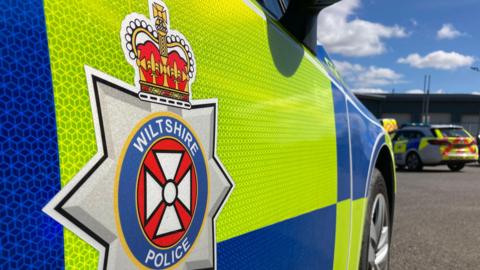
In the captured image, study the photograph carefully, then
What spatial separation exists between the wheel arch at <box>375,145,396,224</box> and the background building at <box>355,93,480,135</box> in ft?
135

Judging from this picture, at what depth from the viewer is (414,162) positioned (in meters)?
13.6

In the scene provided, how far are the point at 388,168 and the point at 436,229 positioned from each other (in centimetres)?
269

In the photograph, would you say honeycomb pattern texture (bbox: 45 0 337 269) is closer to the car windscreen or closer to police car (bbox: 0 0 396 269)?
police car (bbox: 0 0 396 269)

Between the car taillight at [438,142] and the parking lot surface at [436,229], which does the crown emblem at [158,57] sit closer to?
the parking lot surface at [436,229]

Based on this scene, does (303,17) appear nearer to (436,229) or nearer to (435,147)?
(436,229)

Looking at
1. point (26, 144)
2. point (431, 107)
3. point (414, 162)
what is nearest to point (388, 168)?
point (26, 144)

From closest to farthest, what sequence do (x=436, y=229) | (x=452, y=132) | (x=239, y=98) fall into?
(x=239, y=98), (x=436, y=229), (x=452, y=132)

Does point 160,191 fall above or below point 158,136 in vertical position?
below

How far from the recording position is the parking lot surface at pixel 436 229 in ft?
12.2

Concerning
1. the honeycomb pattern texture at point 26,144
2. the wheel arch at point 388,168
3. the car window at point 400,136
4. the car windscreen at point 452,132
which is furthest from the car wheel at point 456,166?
the honeycomb pattern texture at point 26,144

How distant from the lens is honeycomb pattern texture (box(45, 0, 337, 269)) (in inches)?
26.6

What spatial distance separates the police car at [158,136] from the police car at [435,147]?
42.0 feet

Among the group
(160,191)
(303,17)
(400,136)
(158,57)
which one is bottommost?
(400,136)

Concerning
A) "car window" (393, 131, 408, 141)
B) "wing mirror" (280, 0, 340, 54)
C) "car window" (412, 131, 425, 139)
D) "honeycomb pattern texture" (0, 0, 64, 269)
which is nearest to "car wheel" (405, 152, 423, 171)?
"car window" (412, 131, 425, 139)
